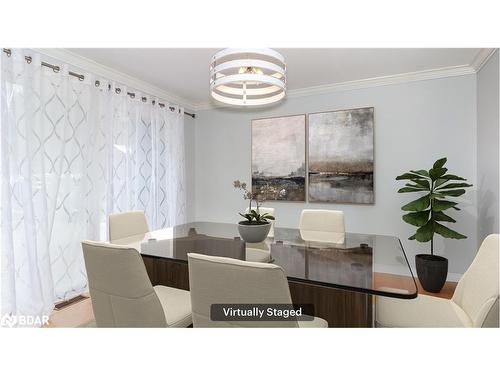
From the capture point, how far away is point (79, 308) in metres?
2.60

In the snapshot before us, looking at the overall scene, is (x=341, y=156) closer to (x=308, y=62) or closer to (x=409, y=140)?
(x=409, y=140)

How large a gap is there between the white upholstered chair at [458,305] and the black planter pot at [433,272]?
4.40 ft

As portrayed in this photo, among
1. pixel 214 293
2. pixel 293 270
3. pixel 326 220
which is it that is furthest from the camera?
pixel 326 220

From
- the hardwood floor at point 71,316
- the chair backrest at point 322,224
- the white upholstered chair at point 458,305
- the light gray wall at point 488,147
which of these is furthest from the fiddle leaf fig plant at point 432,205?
the hardwood floor at point 71,316

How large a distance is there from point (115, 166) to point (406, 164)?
331 centimetres

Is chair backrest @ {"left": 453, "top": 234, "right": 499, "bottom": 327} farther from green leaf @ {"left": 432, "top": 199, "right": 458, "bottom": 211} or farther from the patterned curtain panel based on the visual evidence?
the patterned curtain panel

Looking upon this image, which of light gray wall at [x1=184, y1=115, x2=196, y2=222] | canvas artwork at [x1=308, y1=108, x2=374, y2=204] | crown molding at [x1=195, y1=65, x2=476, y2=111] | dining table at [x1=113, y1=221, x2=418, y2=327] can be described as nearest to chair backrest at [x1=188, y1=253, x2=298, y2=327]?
dining table at [x1=113, y1=221, x2=418, y2=327]

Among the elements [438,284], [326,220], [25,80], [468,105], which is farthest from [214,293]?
[468,105]

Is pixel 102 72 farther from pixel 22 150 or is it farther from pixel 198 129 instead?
pixel 198 129

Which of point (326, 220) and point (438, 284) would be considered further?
point (438, 284)

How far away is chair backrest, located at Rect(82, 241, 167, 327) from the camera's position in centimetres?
135

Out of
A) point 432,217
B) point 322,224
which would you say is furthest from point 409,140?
point 322,224

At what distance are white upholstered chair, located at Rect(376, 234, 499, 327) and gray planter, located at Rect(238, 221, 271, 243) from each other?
81 centimetres

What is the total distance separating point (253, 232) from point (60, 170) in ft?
6.26
